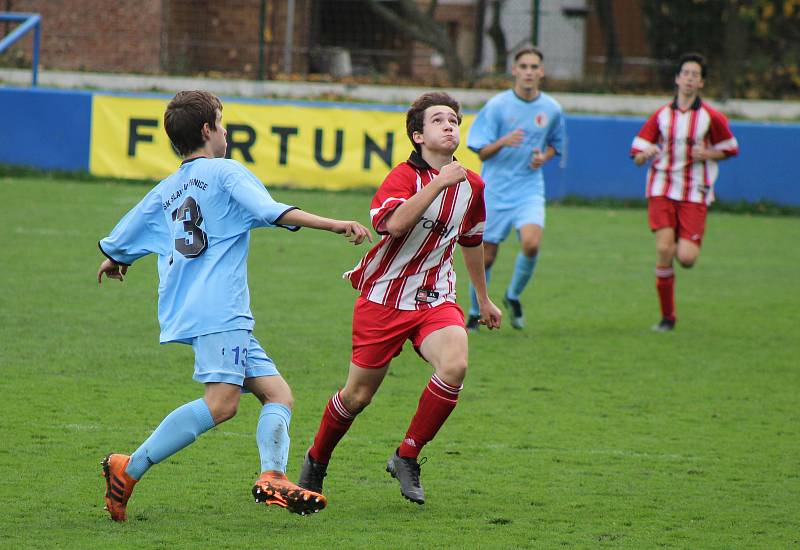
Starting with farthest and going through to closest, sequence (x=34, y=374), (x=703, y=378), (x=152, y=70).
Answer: (x=152, y=70) → (x=703, y=378) → (x=34, y=374)

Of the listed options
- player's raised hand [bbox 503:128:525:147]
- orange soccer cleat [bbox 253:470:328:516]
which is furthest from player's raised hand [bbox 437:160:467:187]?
player's raised hand [bbox 503:128:525:147]

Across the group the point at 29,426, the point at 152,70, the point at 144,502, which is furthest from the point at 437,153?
the point at 152,70

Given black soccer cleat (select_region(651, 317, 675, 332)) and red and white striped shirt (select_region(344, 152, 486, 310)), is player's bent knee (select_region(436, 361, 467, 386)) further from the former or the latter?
black soccer cleat (select_region(651, 317, 675, 332))

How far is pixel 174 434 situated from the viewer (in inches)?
188

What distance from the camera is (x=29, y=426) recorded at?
635cm

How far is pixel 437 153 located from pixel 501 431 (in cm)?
192

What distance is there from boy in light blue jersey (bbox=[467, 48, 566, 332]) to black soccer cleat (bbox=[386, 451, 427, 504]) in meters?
4.66

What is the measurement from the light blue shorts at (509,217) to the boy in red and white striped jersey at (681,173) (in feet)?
3.01

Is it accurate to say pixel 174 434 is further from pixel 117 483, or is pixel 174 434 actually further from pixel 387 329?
pixel 387 329

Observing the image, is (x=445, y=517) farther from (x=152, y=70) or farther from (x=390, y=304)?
(x=152, y=70)

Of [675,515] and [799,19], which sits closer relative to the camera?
[675,515]

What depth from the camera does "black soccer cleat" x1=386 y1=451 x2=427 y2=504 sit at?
5.22 metres

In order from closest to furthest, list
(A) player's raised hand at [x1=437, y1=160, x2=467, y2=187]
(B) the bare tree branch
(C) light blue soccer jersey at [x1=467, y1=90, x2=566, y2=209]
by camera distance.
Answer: (A) player's raised hand at [x1=437, y1=160, x2=467, y2=187]
(C) light blue soccer jersey at [x1=467, y1=90, x2=566, y2=209]
(B) the bare tree branch

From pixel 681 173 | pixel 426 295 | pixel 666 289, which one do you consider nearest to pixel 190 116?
pixel 426 295
